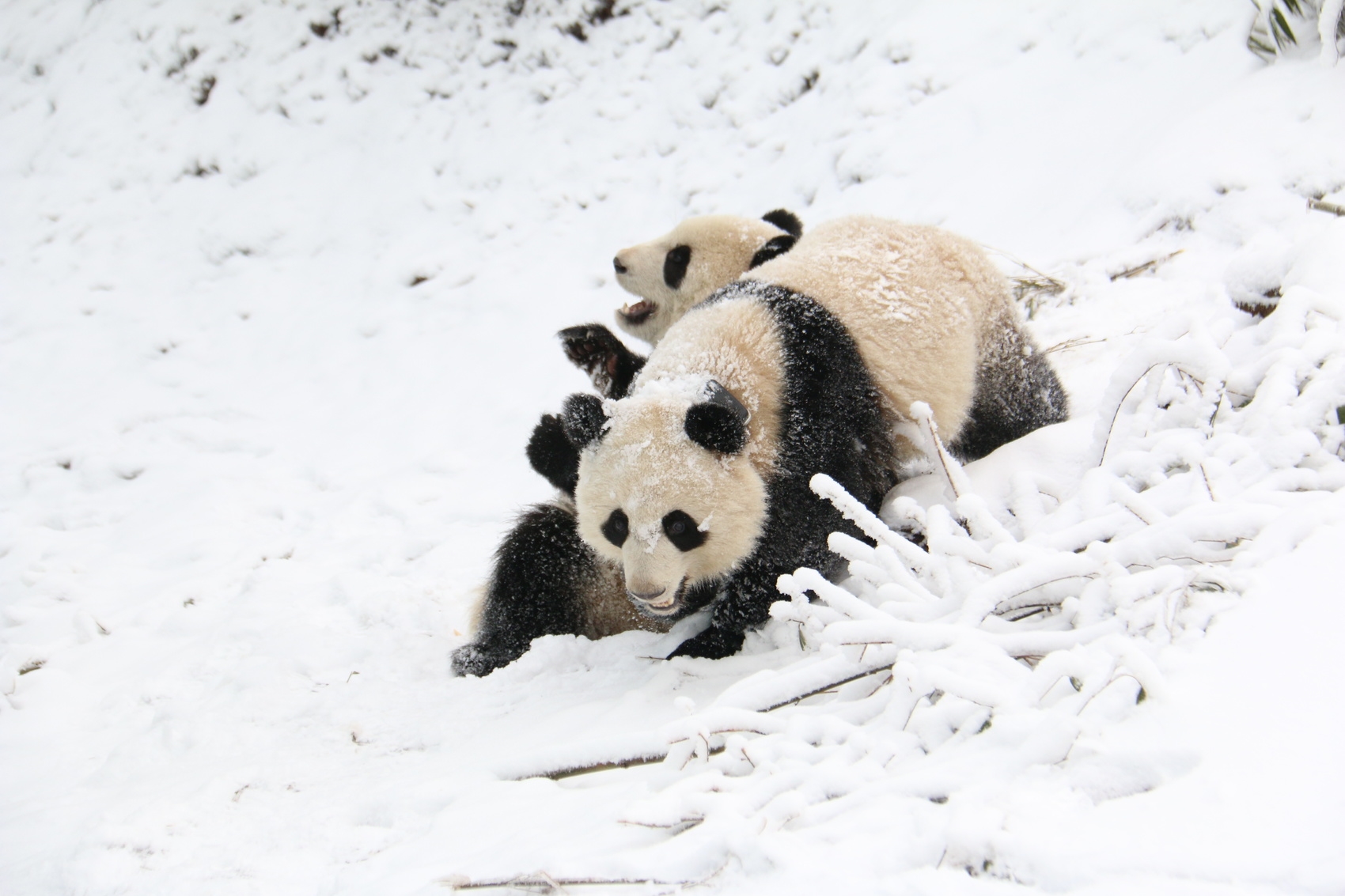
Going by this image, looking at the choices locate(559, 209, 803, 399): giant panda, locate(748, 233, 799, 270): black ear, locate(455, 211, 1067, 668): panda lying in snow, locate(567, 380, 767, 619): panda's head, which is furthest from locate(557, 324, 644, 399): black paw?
locate(567, 380, 767, 619): panda's head

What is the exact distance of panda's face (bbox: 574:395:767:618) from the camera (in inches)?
90.4

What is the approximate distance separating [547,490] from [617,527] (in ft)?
8.61

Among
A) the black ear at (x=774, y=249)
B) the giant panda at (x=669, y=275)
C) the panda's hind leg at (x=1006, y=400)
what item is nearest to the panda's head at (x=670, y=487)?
the panda's hind leg at (x=1006, y=400)

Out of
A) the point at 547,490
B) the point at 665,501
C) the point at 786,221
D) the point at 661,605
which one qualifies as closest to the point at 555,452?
the point at 665,501

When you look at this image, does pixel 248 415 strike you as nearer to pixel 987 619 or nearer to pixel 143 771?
pixel 143 771

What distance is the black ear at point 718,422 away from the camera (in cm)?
221

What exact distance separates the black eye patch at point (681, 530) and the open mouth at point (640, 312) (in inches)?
78.5

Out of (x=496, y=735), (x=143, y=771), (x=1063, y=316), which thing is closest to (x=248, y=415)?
Result: (x=143, y=771)

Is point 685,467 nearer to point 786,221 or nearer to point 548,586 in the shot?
point 548,586

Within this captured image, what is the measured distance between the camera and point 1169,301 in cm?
381

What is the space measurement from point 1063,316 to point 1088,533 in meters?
2.97

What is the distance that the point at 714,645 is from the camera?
8.25ft

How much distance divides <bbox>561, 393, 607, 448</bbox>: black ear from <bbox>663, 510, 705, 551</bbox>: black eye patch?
35 centimetres

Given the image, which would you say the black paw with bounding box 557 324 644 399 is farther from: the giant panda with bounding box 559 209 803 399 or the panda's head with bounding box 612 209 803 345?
the panda's head with bounding box 612 209 803 345
